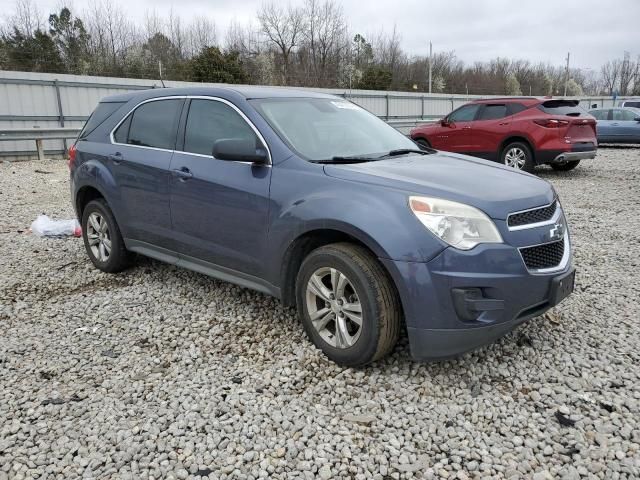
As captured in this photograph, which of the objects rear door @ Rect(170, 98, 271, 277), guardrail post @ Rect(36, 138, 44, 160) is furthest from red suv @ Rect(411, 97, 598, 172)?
guardrail post @ Rect(36, 138, 44, 160)

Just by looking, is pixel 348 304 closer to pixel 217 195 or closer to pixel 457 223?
pixel 457 223

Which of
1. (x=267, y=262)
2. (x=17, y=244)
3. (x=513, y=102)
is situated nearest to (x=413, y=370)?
(x=267, y=262)

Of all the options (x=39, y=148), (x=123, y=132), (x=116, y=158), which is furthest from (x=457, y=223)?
(x=39, y=148)

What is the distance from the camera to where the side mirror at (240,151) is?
3533 millimetres

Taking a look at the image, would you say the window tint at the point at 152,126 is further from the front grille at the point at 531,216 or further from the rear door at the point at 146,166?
the front grille at the point at 531,216

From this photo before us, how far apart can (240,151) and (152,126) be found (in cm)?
144

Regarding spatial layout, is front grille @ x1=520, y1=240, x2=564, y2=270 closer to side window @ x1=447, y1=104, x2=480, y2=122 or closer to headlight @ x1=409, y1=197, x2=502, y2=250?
headlight @ x1=409, y1=197, x2=502, y2=250

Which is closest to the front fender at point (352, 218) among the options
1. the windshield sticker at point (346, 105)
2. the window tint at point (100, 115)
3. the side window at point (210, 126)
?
the side window at point (210, 126)

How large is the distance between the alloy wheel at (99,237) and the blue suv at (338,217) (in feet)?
1.10

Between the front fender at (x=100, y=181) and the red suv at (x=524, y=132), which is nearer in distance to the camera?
the front fender at (x=100, y=181)

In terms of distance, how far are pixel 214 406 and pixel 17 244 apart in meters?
4.59

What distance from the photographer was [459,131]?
39.9ft

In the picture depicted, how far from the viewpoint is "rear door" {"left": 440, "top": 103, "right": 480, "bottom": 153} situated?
475 inches

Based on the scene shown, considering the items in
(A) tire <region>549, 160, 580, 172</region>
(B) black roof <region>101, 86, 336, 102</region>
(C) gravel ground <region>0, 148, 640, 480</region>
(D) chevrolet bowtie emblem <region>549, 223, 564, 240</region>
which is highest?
(B) black roof <region>101, 86, 336, 102</region>
